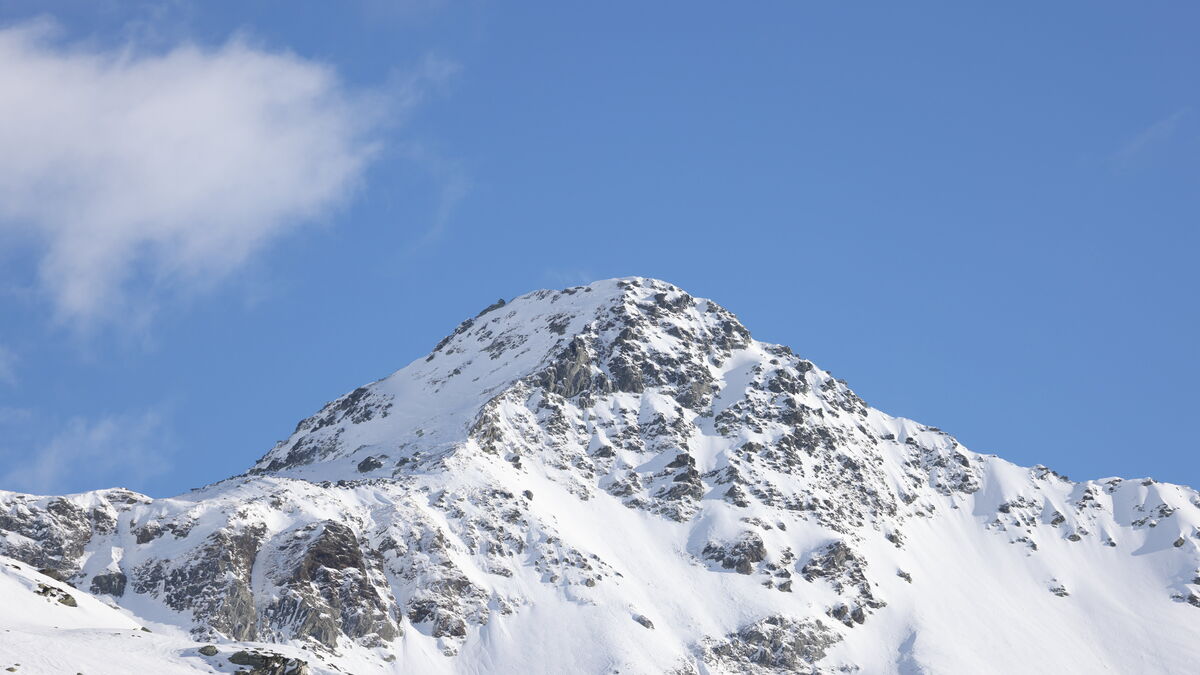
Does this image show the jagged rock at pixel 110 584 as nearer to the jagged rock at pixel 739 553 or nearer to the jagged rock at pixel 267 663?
the jagged rock at pixel 267 663

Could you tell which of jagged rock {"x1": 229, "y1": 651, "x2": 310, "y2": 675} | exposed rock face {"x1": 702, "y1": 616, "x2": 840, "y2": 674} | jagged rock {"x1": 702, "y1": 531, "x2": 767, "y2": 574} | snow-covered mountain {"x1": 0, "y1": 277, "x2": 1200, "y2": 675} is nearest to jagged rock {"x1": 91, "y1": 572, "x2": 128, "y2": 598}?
snow-covered mountain {"x1": 0, "y1": 277, "x2": 1200, "y2": 675}

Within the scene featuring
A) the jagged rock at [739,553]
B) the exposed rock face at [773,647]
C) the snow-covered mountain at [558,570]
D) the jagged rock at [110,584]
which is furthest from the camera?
the jagged rock at [739,553]

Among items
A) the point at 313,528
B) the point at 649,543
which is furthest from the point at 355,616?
the point at 649,543

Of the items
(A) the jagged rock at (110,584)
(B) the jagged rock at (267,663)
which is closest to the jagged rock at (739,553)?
(A) the jagged rock at (110,584)

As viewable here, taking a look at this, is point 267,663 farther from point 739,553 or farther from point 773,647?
point 739,553

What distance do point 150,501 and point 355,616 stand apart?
31.9m

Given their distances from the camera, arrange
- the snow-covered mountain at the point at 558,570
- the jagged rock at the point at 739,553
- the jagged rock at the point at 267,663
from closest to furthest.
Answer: the jagged rock at the point at 267,663 < the snow-covered mountain at the point at 558,570 < the jagged rock at the point at 739,553

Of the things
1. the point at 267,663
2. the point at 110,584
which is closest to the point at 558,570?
the point at 110,584

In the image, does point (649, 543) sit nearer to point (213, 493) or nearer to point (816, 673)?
point (816, 673)

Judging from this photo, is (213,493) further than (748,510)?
No

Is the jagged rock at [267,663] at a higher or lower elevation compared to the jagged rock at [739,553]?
lower

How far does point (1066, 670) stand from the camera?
571ft

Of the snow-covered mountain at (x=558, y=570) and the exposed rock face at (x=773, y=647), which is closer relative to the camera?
the snow-covered mountain at (x=558, y=570)

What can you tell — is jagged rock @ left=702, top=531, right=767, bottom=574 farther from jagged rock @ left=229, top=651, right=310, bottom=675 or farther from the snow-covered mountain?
jagged rock @ left=229, top=651, right=310, bottom=675
